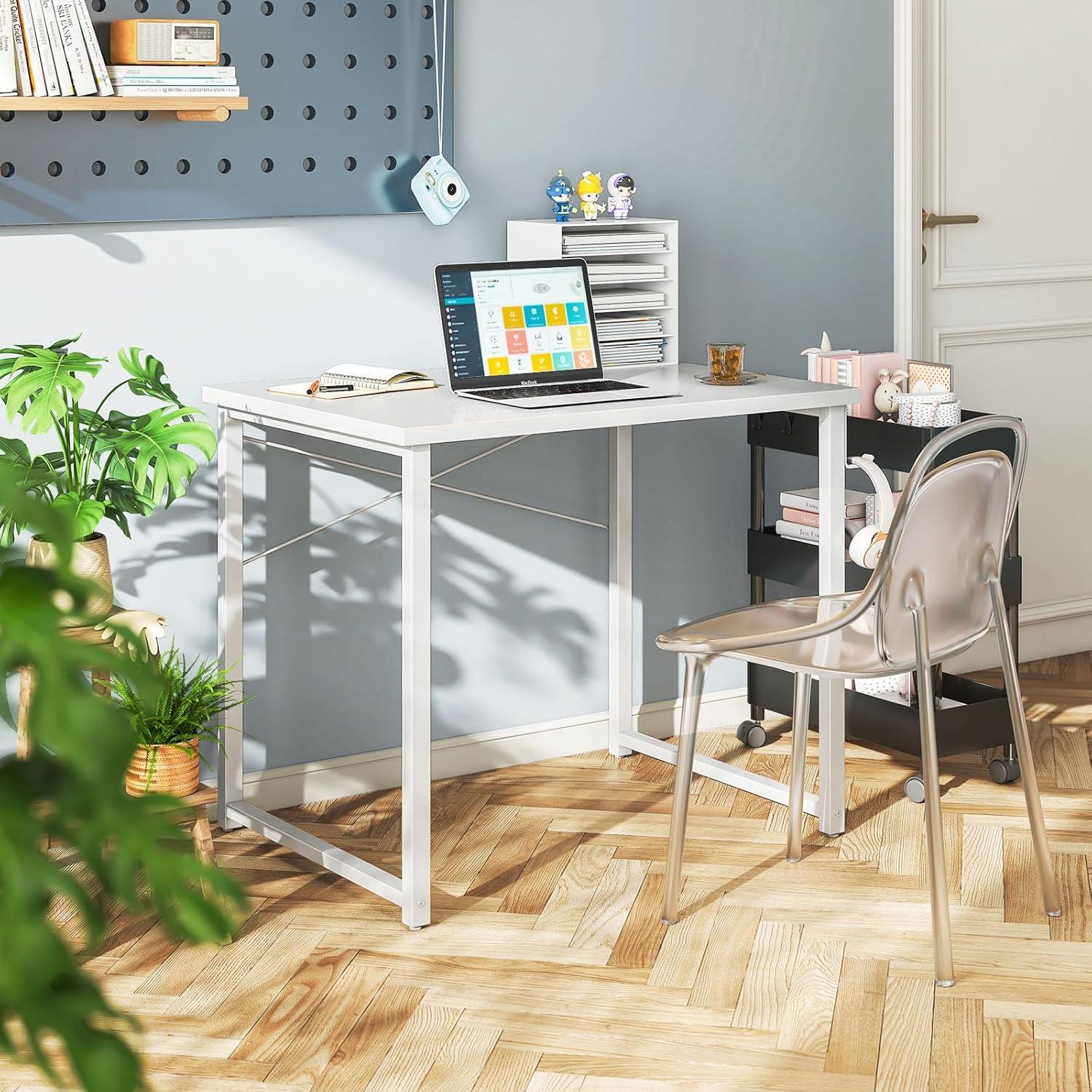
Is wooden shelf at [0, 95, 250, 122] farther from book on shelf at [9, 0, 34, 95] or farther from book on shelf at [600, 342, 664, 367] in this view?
book on shelf at [600, 342, 664, 367]

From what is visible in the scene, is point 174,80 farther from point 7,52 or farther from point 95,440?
point 95,440

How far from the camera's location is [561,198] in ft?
9.39

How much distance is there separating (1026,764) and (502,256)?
4.64 feet

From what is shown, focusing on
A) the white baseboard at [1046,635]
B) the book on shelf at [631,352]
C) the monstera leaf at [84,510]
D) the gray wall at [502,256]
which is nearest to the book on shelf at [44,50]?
the gray wall at [502,256]

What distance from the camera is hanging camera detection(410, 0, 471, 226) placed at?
2.72 meters

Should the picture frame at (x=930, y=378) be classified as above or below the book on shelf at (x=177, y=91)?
below

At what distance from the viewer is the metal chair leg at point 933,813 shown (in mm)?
1996

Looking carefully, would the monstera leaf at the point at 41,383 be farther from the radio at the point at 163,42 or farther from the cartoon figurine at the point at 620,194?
the cartoon figurine at the point at 620,194

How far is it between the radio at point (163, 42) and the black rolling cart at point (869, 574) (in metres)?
1.33

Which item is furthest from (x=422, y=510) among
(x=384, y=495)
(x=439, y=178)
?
(x=439, y=178)

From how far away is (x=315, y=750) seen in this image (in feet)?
9.29

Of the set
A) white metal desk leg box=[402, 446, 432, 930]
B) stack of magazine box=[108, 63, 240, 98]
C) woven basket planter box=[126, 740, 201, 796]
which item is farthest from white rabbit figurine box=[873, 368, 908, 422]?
woven basket planter box=[126, 740, 201, 796]

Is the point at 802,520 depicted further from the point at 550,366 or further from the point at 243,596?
the point at 243,596

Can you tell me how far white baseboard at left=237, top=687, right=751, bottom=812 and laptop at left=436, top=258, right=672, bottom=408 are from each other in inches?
32.6
